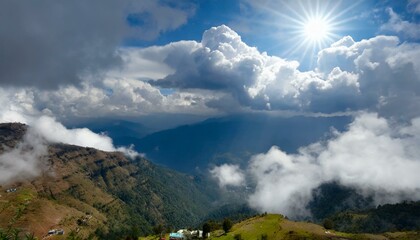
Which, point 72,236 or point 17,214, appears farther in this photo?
point 72,236

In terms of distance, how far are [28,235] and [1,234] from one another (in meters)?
2.19

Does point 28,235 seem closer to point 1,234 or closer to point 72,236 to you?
point 1,234

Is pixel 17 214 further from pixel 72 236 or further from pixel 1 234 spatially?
pixel 72 236

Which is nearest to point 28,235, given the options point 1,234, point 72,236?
point 1,234

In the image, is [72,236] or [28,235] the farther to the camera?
[72,236]

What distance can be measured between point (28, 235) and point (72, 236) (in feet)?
24.2

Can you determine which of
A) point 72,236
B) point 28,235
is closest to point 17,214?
point 28,235

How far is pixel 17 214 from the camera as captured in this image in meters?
32.5

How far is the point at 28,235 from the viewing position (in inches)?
1309

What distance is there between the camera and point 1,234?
3294cm

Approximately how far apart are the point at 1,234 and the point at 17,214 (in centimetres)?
248

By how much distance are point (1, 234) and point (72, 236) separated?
836 centimetres

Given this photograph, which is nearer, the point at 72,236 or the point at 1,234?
the point at 1,234

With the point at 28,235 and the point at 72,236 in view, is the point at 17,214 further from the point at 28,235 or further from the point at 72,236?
the point at 72,236
